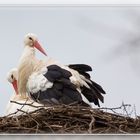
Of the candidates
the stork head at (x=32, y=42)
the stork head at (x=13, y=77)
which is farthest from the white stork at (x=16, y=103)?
the stork head at (x=32, y=42)

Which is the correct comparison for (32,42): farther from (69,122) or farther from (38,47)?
(69,122)

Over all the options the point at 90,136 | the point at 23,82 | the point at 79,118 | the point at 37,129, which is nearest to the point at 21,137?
the point at 90,136

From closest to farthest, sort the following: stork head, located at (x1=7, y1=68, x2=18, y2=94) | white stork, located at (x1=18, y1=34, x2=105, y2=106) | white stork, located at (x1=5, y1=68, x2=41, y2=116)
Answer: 1. white stork, located at (x1=5, y1=68, x2=41, y2=116)
2. white stork, located at (x1=18, y1=34, x2=105, y2=106)
3. stork head, located at (x1=7, y1=68, x2=18, y2=94)

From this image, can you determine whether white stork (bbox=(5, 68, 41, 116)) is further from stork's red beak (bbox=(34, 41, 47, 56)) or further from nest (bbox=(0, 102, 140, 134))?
stork's red beak (bbox=(34, 41, 47, 56))

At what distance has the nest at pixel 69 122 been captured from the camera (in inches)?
105

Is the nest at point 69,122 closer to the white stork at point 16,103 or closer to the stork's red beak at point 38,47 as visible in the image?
the white stork at point 16,103

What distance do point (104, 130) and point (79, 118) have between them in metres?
0.17

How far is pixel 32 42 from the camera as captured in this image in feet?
13.3

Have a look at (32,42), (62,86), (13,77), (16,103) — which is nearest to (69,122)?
(16,103)

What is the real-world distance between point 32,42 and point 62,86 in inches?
24.3

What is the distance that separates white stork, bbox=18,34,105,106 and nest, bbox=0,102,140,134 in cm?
57

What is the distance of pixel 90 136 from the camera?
2.02 metres

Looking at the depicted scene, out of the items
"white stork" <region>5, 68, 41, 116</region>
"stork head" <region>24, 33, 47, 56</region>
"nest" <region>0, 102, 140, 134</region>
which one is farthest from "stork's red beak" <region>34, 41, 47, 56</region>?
"nest" <region>0, 102, 140, 134</region>

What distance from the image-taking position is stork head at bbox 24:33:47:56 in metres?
4.03
